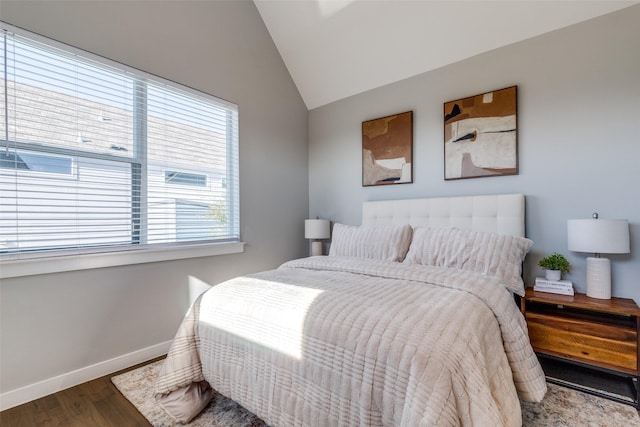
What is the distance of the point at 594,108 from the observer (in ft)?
7.19

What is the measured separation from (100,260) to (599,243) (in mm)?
3391

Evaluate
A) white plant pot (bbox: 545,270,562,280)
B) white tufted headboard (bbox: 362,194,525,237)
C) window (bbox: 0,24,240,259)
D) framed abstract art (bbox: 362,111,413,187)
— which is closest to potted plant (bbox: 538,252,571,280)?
white plant pot (bbox: 545,270,562,280)

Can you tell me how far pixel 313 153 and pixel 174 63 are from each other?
1863 millimetres

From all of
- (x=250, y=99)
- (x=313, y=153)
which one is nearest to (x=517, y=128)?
(x=313, y=153)

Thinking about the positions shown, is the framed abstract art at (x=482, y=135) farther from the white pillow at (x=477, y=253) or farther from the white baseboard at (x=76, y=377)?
the white baseboard at (x=76, y=377)

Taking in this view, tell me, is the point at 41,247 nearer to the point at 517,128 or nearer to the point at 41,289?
the point at 41,289

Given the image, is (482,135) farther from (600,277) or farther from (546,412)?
(546,412)

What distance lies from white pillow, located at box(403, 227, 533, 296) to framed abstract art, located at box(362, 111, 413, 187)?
93 cm

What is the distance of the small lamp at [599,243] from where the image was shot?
6.21 ft

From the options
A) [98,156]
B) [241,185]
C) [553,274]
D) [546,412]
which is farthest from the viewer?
[241,185]

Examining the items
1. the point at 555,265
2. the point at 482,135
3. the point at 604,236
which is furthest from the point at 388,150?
the point at 604,236

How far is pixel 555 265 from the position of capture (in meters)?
2.18

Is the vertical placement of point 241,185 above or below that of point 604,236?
above

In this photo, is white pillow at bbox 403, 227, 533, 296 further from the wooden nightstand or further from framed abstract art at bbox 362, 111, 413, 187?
framed abstract art at bbox 362, 111, 413, 187
